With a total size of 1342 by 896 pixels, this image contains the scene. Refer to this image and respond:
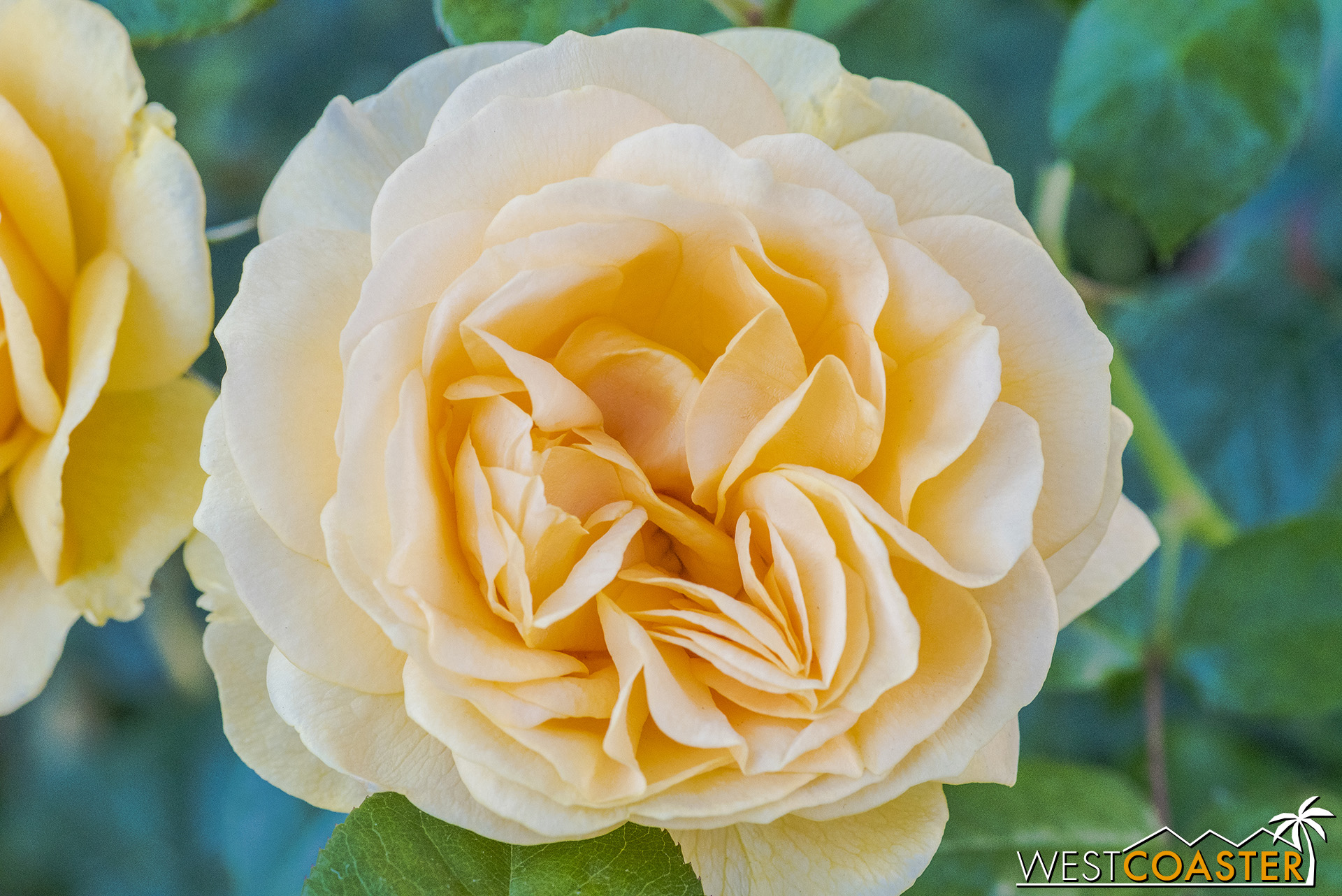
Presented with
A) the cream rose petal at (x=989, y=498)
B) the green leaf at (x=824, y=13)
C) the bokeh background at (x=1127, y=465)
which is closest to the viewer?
the cream rose petal at (x=989, y=498)

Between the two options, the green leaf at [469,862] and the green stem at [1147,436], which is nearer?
the green leaf at [469,862]

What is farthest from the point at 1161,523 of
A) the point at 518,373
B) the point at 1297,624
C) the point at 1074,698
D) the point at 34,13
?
the point at 34,13

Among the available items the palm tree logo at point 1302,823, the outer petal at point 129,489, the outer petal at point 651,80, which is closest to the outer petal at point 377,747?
the outer petal at point 129,489

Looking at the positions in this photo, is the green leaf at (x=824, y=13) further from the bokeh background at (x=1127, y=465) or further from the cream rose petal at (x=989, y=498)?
the cream rose petal at (x=989, y=498)

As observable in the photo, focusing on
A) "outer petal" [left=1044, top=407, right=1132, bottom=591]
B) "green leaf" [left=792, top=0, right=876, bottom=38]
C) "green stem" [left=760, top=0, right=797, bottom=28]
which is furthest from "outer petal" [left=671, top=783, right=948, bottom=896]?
"green leaf" [left=792, top=0, right=876, bottom=38]

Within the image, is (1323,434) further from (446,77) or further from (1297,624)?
(446,77)

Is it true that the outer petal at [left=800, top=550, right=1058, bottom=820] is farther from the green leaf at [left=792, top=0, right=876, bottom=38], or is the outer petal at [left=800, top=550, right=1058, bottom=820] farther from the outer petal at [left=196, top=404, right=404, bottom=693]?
the green leaf at [left=792, top=0, right=876, bottom=38]

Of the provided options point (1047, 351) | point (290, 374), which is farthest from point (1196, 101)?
point (290, 374)
